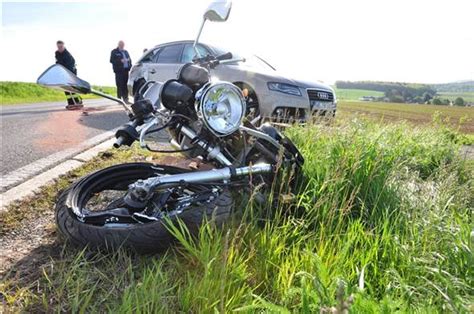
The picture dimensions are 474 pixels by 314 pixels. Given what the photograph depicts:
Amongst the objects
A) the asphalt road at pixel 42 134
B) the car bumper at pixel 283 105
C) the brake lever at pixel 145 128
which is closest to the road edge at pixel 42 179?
the asphalt road at pixel 42 134

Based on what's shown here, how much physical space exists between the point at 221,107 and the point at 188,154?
48 centimetres

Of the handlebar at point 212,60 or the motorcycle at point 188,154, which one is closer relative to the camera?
the motorcycle at point 188,154

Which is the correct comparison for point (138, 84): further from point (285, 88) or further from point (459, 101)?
point (459, 101)

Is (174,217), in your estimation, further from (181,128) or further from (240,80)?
(240,80)

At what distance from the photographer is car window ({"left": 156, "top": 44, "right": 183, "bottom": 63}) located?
8.78 m

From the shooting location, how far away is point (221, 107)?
2.33 metres

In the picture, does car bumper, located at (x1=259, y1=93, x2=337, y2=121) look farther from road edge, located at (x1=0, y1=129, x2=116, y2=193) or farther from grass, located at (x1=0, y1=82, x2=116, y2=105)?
grass, located at (x1=0, y1=82, x2=116, y2=105)

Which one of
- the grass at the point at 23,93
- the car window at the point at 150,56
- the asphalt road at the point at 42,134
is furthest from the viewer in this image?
the grass at the point at 23,93

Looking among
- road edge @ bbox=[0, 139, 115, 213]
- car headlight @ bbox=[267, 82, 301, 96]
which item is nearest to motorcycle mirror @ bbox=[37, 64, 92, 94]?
road edge @ bbox=[0, 139, 115, 213]

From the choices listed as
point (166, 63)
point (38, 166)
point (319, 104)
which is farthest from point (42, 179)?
point (166, 63)

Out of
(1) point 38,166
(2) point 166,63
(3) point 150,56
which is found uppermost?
(3) point 150,56

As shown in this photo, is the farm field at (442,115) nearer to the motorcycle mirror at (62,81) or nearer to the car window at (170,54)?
the car window at (170,54)

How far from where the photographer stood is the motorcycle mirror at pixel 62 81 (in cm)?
211

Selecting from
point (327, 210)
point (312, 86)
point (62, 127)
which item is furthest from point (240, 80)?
point (327, 210)
